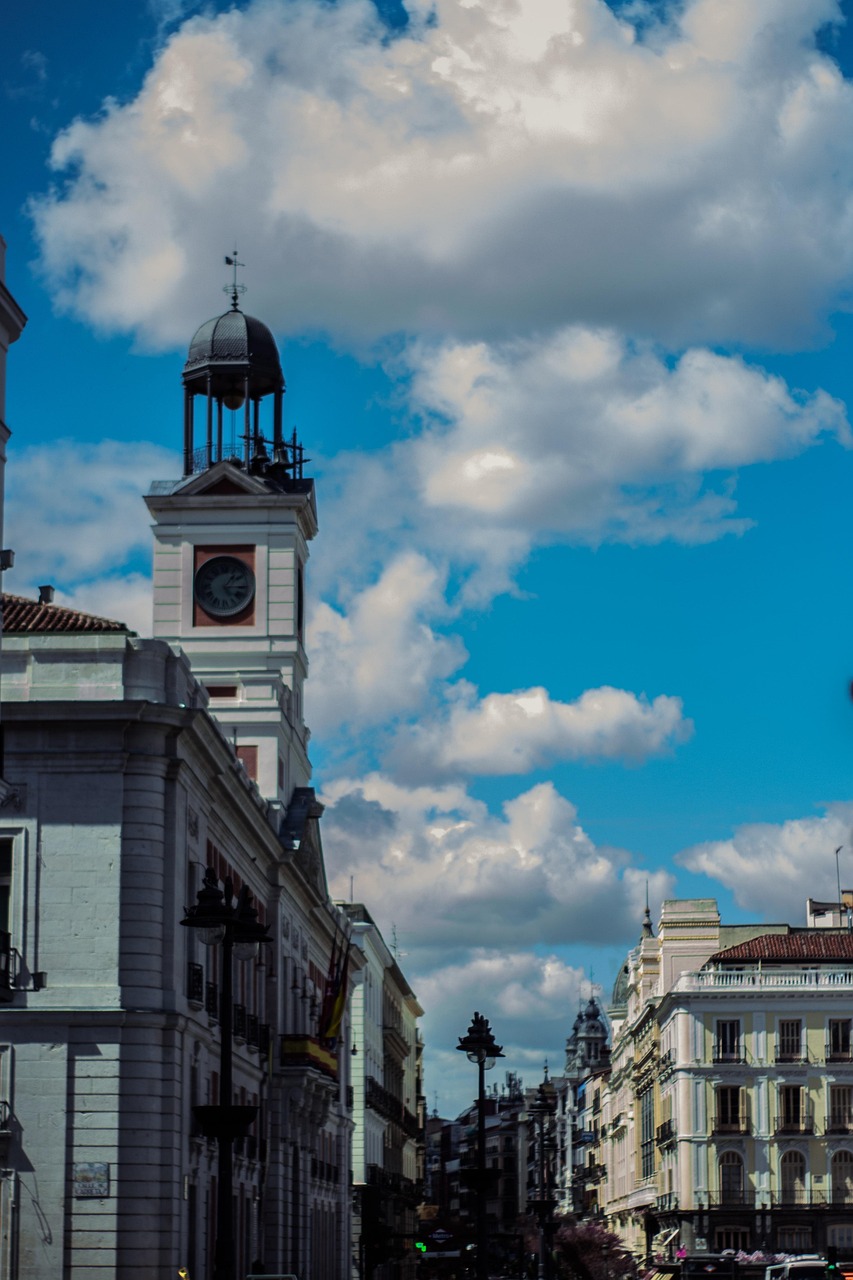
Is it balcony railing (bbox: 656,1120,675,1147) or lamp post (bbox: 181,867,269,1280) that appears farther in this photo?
balcony railing (bbox: 656,1120,675,1147)

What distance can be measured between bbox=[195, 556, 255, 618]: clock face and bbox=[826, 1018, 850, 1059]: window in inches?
1678

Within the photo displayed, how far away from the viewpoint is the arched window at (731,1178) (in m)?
95.0

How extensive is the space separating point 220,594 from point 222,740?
23.4 metres

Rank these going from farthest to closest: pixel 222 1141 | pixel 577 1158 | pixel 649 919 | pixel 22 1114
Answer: pixel 577 1158 → pixel 649 919 → pixel 22 1114 → pixel 222 1141

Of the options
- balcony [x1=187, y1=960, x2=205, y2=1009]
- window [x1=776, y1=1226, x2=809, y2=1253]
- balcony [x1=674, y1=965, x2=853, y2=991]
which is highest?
balcony [x1=674, y1=965, x2=853, y2=991]

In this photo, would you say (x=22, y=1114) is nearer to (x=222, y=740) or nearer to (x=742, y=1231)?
(x=222, y=740)

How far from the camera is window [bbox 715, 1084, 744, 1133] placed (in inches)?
3767

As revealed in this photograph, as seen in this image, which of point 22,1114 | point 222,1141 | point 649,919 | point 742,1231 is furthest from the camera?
point 649,919

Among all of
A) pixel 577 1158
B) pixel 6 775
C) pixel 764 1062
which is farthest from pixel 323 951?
pixel 577 1158

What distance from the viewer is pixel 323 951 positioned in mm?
79875

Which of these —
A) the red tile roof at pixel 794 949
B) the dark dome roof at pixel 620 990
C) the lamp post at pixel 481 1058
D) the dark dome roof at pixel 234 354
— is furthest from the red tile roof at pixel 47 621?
the dark dome roof at pixel 620 990

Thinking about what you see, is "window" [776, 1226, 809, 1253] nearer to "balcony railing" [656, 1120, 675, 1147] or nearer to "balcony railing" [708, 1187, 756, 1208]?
"balcony railing" [708, 1187, 756, 1208]

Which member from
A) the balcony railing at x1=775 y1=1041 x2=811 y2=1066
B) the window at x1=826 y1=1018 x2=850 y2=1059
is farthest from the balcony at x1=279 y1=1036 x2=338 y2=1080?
the window at x1=826 y1=1018 x2=850 y2=1059

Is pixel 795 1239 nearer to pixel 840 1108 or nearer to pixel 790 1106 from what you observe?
pixel 790 1106
